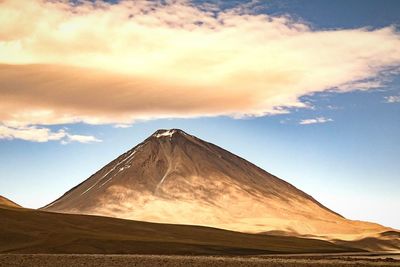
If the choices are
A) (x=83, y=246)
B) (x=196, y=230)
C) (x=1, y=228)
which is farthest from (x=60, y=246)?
(x=196, y=230)

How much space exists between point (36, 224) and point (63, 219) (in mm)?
16736

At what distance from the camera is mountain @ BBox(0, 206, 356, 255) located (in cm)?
8356

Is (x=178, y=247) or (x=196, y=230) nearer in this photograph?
(x=178, y=247)

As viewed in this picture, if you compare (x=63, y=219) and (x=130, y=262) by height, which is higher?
(x=63, y=219)

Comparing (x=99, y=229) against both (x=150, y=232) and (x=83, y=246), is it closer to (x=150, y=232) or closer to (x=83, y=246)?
(x=150, y=232)

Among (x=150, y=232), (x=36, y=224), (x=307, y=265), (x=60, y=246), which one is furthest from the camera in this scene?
(x=150, y=232)

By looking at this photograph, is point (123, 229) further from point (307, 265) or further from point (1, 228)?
point (307, 265)

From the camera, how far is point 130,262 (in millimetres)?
50781

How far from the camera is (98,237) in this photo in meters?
98.4

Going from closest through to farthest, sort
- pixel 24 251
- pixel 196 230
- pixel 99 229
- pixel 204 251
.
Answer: pixel 24 251
pixel 204 251
pixel 99 229
pixel 196 230

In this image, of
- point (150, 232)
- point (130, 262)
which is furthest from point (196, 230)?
point (130, 262)

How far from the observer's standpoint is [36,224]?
108438 mm

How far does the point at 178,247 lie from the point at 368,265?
4583 cm

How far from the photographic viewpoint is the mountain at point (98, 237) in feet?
274
